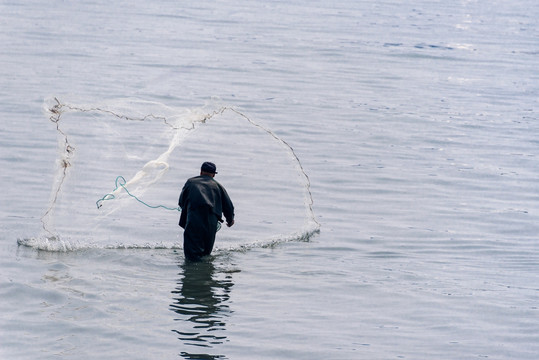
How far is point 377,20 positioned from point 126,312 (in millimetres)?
32262

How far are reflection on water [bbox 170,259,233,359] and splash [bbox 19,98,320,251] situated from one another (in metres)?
1.49

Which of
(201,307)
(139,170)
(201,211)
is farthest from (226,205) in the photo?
(139,170)

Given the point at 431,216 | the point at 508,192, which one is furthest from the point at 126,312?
the point at 508,192

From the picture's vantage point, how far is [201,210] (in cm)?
1205

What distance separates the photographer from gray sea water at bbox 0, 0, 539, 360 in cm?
998

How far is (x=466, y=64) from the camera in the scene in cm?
3300

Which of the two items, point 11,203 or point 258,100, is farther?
point 258,100

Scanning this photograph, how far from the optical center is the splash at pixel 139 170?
42.1 ft

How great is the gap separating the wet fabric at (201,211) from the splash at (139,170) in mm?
992

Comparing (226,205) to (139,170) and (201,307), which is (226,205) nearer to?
(201,307)

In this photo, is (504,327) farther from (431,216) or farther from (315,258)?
(431,216)

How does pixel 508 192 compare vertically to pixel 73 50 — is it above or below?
below

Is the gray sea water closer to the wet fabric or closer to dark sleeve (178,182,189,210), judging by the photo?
the wet fabric

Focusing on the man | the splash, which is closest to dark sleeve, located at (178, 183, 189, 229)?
the man
